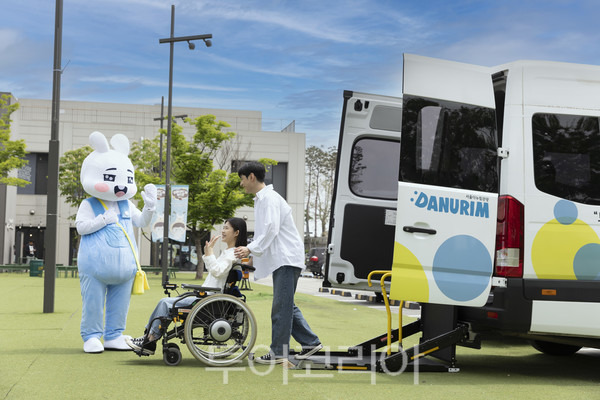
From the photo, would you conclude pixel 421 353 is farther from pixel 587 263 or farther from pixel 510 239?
pixel 587 263

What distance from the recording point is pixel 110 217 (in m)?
8.09

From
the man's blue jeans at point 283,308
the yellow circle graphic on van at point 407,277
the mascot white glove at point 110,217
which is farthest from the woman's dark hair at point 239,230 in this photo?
the yellow circle graphic on van at point 407,277

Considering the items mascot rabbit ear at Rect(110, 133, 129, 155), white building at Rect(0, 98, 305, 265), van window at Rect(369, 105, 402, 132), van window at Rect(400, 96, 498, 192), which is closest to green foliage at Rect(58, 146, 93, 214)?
white building at Rect(0, 98, 305, 265)

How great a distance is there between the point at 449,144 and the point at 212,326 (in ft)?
8.83

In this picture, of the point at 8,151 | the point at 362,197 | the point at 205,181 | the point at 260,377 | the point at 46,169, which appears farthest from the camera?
the point at 46,169

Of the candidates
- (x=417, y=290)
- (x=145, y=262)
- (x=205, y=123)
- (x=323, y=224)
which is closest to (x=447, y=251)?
(x=417, y=290)

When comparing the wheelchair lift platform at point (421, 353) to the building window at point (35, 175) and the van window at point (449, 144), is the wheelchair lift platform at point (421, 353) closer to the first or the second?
the van window at point (449, 144)

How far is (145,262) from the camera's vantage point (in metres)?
50.3

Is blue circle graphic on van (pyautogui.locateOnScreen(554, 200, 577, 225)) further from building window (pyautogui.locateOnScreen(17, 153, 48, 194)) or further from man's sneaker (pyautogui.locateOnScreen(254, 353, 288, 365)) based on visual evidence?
building window (pyautogui.locateOnScreen(17, 153, 48, 194))

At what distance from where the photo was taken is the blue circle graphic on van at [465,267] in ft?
19.7

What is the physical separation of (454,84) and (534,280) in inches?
68.0

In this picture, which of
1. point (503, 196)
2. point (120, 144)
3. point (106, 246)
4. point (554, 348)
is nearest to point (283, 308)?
point (503, 196)

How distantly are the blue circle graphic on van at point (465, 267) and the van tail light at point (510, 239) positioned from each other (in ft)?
0.37

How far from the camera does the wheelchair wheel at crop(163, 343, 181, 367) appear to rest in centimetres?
684
